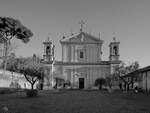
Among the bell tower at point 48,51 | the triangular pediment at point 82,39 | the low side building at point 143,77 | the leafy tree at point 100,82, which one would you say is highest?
the triangular pediment at point 82,39

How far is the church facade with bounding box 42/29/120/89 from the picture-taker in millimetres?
36250

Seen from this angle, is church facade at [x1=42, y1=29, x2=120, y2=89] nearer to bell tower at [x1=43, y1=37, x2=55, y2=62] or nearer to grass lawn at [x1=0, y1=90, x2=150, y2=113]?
bell tower at [x1=43, y1=37, x2=55, y2=62]

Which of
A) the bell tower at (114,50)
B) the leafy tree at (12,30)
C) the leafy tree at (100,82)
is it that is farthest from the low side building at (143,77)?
the leafy tree at (12,30)

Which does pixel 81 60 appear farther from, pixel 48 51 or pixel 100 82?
pixel 48 51

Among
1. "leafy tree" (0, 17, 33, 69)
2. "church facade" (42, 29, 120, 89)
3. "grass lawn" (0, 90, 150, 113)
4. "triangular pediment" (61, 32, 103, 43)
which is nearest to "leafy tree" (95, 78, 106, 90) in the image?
"church facade" (42, 29, 120, 89)

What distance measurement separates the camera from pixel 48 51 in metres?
37.2

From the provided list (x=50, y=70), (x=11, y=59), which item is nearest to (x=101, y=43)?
(x=50, y=70)

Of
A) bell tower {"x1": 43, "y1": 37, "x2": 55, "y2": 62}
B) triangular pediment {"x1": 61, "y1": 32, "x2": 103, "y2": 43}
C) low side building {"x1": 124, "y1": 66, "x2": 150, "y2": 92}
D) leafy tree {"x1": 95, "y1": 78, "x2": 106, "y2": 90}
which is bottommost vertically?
leafy tree {"x1": 95, "y1": 78, "x2": 106, "y2": 90}

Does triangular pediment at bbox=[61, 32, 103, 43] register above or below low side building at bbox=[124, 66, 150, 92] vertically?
above

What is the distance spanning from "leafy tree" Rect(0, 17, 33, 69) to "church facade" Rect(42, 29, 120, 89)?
713 cm

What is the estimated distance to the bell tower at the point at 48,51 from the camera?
3656 centimetres

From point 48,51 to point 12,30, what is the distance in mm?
9857

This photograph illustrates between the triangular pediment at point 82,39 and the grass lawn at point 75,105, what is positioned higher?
the triangular pediment at point 82,39

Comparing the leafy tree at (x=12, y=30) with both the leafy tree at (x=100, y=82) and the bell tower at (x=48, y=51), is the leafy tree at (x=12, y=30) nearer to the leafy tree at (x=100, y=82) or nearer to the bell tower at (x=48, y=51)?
the bell tower at (x=48, y=51)
